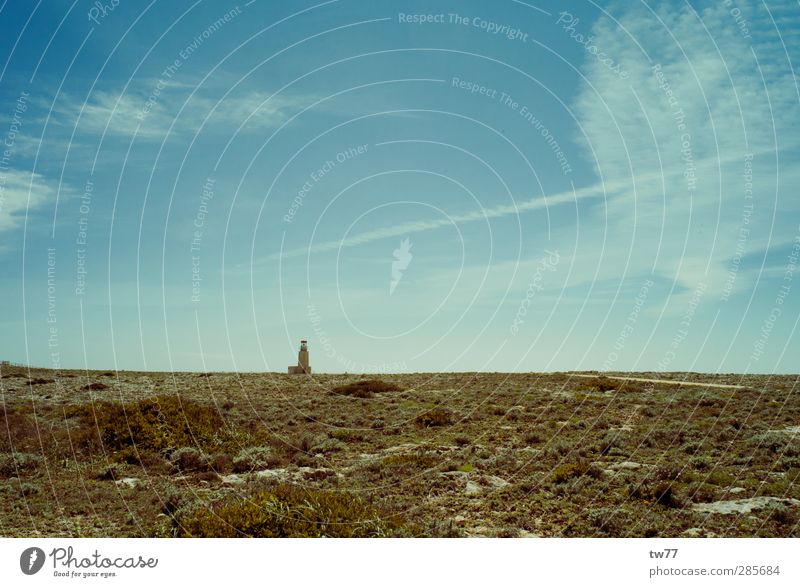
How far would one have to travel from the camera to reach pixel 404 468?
1811 centimetres

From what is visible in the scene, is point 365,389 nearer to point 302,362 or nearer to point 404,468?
point 302,362

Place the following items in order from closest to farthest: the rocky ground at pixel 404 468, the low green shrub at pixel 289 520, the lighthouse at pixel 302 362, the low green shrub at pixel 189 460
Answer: the low green shrub at pixel 289 520, the rocky ground at pixel 404 468, the low green shrub at pixel 189 460, the lighthouse at pixel 302 362

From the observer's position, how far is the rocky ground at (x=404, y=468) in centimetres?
1313

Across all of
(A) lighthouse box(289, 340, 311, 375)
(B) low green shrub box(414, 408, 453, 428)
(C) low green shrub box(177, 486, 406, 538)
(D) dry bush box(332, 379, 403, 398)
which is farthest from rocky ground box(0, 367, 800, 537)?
(A) lighthouse box(289, 340, 311, 375)

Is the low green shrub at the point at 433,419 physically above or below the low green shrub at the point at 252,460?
above

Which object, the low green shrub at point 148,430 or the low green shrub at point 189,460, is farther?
the low green shrub at point 148,430

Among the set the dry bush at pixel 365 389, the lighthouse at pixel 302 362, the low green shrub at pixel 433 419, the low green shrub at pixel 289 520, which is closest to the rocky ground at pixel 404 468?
the low green shrub at pixel 289 520

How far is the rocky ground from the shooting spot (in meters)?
13.1

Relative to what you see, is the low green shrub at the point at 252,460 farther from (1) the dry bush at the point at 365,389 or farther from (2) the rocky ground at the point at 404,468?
(1) the dry bush at the point at 365,389

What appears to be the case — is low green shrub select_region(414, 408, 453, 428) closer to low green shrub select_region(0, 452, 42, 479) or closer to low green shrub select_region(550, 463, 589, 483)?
low green shrub select_region(550, 463, 589, 483)

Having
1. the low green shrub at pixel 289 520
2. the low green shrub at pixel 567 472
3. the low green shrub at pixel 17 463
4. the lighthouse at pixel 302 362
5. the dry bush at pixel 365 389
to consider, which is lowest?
the low green shrub at pixel 567 472
